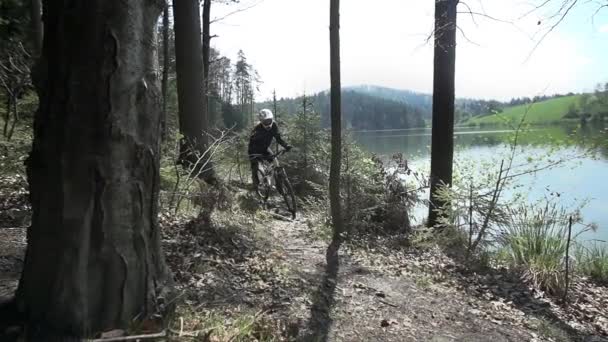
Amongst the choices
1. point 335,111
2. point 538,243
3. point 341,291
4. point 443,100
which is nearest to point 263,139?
point 335,111

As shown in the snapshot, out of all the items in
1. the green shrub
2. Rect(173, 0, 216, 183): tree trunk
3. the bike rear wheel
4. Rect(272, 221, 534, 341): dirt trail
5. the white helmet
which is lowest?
the green shrub

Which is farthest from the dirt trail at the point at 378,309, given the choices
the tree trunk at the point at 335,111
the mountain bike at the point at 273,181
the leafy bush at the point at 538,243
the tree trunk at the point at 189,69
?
the tree trunk at the point at 189,69

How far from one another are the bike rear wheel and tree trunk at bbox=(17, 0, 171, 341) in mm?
6381

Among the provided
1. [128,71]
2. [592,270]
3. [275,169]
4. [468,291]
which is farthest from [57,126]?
[592,270]

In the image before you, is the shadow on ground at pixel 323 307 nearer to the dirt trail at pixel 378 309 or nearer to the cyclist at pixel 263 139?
the dirt trail at pixel 378 309

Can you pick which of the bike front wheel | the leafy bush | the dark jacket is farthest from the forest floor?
the dark jacket

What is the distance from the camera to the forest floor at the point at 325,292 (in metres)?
3.53

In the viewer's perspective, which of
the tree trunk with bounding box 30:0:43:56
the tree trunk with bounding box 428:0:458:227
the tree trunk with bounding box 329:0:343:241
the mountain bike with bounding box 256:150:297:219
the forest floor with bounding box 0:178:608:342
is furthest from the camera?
the tree trunk with bounding box 30:0:43:56

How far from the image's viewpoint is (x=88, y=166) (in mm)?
2439

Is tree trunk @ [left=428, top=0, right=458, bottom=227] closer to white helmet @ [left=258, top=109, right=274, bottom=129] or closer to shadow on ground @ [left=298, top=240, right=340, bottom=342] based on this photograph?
white helmet @ [left=258, top=109, right=274, bottom=129]

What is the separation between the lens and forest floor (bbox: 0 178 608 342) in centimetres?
353

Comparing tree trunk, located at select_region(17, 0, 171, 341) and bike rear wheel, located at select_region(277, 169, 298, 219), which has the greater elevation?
tree trunk, located at select_region(17, 0, 171, 341)

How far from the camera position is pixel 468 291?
5.64 m

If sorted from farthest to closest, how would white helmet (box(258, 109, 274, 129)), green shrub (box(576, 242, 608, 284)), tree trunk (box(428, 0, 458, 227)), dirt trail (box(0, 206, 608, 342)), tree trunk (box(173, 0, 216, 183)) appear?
tree trunk (box(173, 0, 216, 183)) → white helmet (box(258, 109, 274, 129)) → tree trunk (box(428, 0, 458, 227)) → green shrub (box(576, 242, 608, 284)) → dirt trail (box(0, 206, 608, 342))
